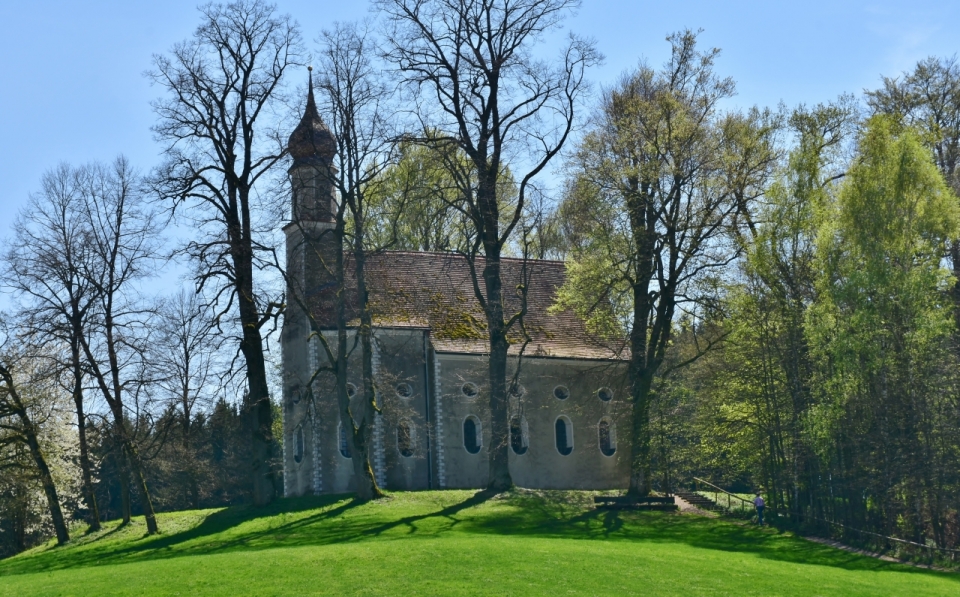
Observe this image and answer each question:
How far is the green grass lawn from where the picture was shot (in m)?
21.6

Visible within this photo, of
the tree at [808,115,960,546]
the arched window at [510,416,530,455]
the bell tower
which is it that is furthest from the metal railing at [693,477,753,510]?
the bell tower

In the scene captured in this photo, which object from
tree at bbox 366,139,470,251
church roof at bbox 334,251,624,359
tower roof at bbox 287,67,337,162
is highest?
tower roof at bbox 287,67,337,162

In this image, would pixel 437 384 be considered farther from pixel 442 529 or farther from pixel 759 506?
pixel 759 506

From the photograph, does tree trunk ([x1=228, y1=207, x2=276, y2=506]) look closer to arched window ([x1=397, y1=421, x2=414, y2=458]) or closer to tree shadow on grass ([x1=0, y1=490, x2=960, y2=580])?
tree shadow on grass ([x1=0, y1=490, x2=960, y2=580])

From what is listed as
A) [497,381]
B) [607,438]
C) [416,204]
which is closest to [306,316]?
[416,204]

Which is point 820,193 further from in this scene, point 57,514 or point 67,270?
point 57,514

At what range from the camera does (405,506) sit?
109 ft

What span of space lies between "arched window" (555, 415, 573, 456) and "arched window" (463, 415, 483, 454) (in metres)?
3.60

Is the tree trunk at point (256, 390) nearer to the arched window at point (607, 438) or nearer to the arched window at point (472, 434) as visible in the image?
the arched window at point (472, 434)

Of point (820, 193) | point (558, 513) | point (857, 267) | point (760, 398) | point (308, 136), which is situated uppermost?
point (308, 136)

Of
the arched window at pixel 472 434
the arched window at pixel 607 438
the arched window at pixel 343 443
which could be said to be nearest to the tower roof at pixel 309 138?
the arched window at pixel 343 443

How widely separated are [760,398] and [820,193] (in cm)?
675

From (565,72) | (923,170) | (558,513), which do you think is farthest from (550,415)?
(923,170)

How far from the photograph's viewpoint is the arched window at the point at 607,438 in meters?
44.4
